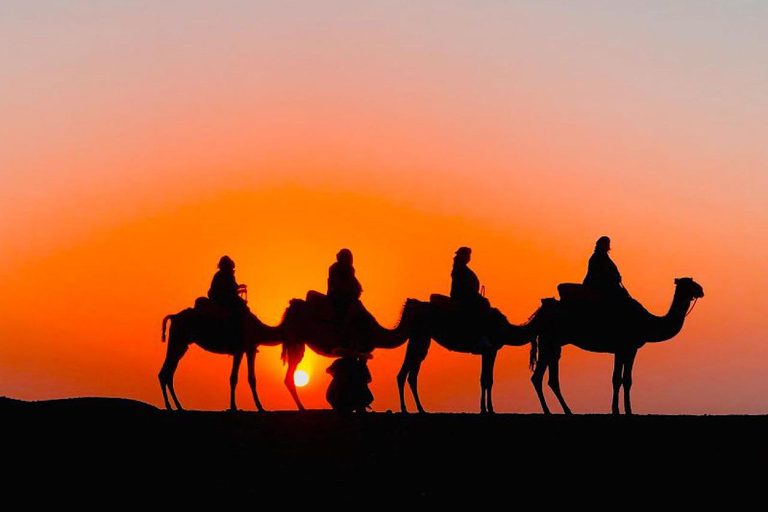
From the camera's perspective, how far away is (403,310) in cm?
3528

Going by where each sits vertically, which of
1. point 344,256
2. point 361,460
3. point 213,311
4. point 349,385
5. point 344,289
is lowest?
point 361,460

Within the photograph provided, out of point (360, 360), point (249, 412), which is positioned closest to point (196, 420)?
point (249, 412)

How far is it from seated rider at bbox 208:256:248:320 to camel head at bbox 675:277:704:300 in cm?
822

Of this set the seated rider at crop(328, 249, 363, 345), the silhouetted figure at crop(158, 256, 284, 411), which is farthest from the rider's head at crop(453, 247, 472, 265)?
the silhouetted figure at crop(158, 256, 284, 411)

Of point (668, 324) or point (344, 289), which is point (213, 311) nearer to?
point (344, 289)

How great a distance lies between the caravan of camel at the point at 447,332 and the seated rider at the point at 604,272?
20cm

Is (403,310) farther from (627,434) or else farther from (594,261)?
(627,434)

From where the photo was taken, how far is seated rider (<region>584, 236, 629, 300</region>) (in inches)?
1371

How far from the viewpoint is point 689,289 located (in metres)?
35.9

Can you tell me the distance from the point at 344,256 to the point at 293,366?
9.02 feet

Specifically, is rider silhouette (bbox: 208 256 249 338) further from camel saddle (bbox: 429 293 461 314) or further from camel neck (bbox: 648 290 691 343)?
camel neck (bbox: 648 290 691 343)

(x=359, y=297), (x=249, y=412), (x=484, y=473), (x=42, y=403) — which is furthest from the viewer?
(x=359, y=297)

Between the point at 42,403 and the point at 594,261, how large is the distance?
10.8m

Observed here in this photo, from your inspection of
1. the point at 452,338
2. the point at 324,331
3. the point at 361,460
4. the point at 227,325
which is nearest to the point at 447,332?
the point at 452,338
